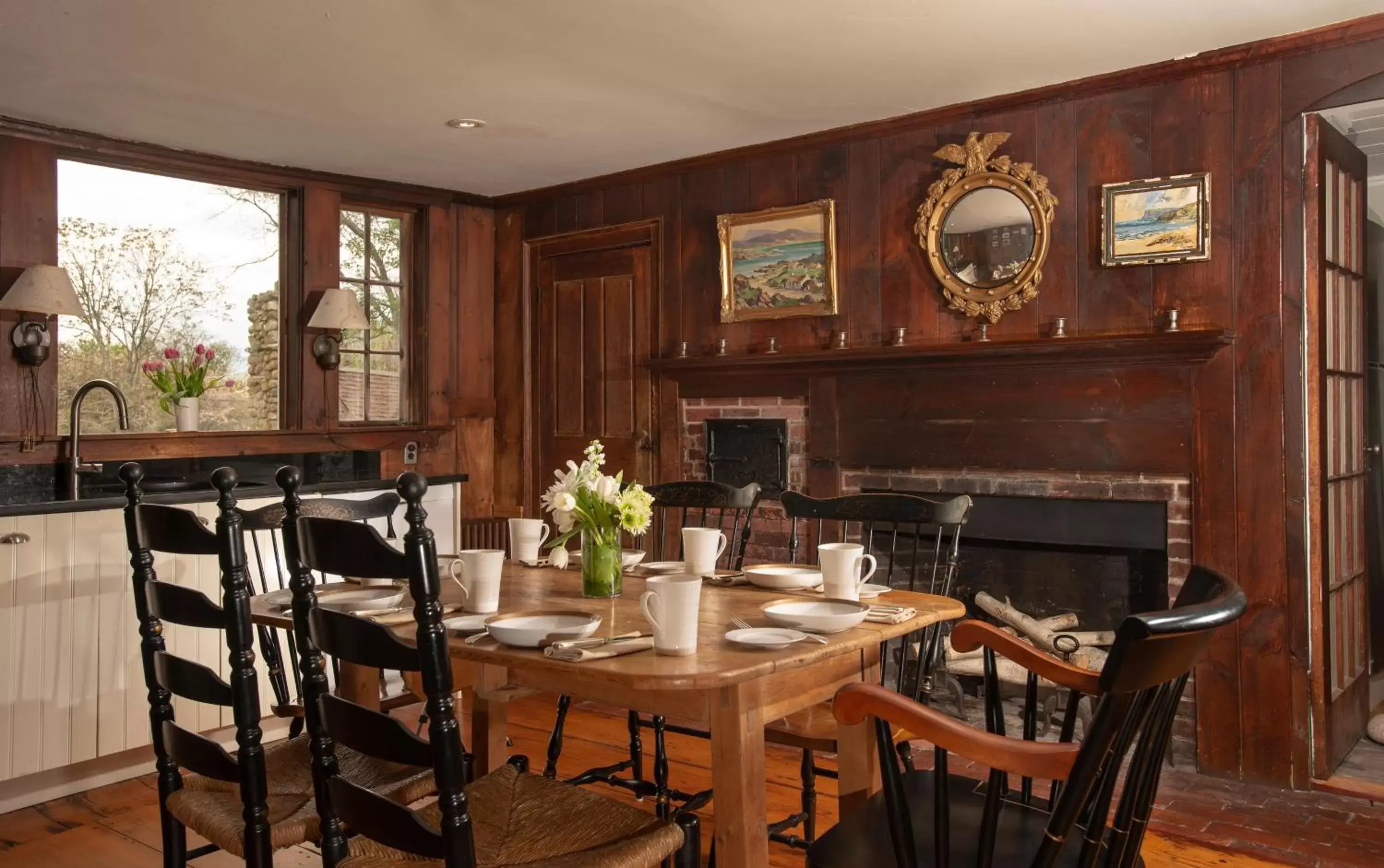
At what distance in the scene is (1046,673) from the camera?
1962mm

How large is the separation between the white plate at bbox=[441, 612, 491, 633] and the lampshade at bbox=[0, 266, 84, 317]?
289 centimetres

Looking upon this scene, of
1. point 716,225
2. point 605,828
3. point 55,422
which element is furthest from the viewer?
point 716,225

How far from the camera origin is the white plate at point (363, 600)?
7.36 ft

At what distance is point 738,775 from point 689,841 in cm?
14

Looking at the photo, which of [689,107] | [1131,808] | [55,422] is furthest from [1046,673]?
[55,422]

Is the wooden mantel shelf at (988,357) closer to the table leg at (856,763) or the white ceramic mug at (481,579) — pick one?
the table leg at (856,763)

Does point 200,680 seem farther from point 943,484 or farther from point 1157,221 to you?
point 1157,221

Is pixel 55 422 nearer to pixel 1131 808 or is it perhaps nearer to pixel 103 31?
pixel 103 31

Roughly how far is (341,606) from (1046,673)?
4.64 feet

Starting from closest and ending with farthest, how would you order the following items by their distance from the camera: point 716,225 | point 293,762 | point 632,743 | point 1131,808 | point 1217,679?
point 1131,808 < point 293,762 < point 632,743 < point 1217,679 < point 716,225

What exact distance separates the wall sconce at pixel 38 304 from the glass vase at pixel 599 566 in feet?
9.31

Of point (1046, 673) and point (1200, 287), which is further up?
point (1200, 287)

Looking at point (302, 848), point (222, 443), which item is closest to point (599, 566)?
point (302, 848)

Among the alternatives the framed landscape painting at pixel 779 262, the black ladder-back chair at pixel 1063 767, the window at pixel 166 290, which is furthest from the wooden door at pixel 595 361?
the black ladder-back chair at pixel 1063 767
